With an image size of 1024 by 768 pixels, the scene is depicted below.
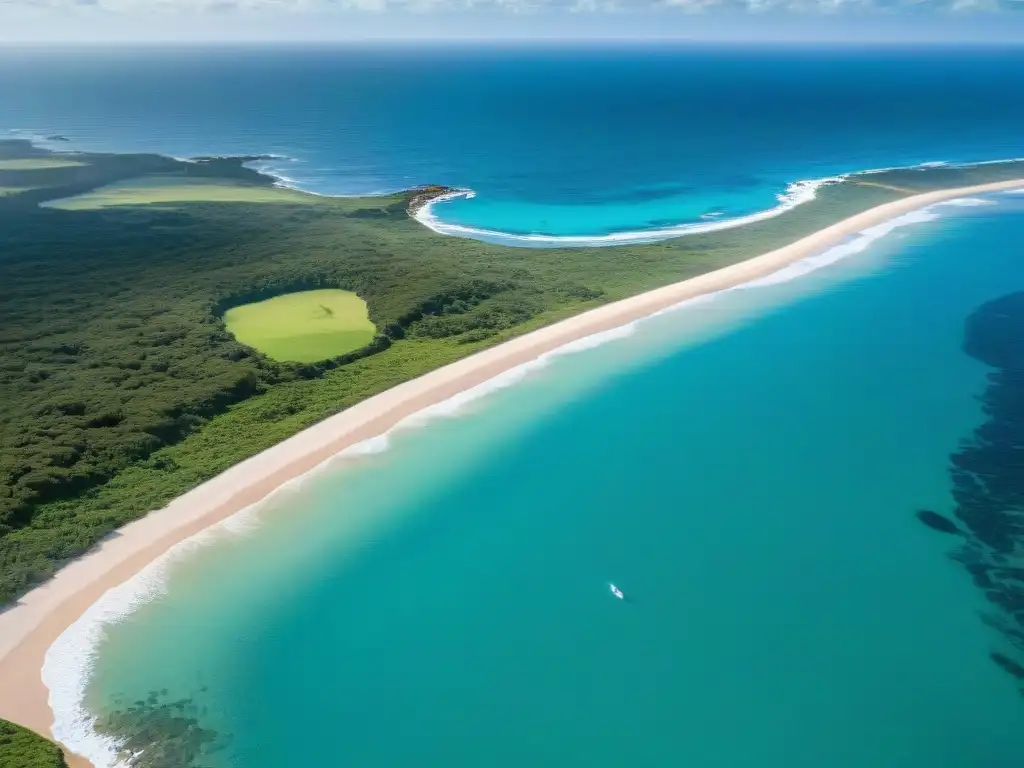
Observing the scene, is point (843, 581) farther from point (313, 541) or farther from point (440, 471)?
point (313, 541)

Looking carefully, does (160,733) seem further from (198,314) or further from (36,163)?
(36,163)

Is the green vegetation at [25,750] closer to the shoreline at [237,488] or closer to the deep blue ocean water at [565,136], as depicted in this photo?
the shoreline at [237,488]

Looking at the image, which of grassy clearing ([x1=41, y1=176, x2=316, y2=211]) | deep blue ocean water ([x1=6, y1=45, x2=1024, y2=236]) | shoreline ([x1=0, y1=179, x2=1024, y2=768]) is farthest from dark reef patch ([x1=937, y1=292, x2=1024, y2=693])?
grassy clearing ([x1=41, y1=176, x2=316, y2=211])

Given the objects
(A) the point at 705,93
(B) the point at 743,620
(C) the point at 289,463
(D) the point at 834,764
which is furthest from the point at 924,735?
(A) the point at 705,93

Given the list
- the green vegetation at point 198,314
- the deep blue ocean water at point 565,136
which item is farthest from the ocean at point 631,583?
the deep blue ocean water at point 565,136

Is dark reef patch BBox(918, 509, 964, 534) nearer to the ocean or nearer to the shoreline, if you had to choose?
the ocean
